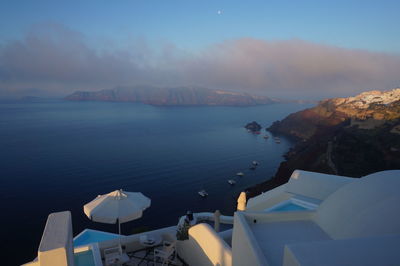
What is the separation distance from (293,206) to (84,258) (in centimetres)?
664

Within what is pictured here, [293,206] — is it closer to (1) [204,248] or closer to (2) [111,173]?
(1) [204,248]

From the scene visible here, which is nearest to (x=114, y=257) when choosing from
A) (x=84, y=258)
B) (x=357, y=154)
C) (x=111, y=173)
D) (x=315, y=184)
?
(x=84, y=258)

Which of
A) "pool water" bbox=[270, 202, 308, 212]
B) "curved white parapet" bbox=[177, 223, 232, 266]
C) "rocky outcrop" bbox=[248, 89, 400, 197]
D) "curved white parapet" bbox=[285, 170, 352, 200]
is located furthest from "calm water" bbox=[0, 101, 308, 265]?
"curved white parapet" bbox=[177, 223, 232, 266]

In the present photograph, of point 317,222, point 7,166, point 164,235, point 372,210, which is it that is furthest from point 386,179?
→ point 7,166

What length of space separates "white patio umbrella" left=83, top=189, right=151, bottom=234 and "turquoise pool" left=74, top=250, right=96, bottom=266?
4.50ft


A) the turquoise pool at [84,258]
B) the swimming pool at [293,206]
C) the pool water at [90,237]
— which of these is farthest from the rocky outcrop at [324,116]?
the turquoise pool at [84,258]

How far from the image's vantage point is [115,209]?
7543mm

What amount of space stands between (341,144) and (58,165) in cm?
4542

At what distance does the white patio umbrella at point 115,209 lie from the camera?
7426mm

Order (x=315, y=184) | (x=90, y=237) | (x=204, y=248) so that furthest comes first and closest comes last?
(x=315, y=184) < (x=90, y=237) < (x=204, y=248)

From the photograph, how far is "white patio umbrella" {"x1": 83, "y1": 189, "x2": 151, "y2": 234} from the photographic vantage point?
24.4ft

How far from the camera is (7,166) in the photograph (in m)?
41.0

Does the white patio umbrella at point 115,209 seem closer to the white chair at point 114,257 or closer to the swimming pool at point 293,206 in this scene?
the white chair at point 114,257

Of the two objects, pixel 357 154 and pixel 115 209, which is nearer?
pixel 115 209
